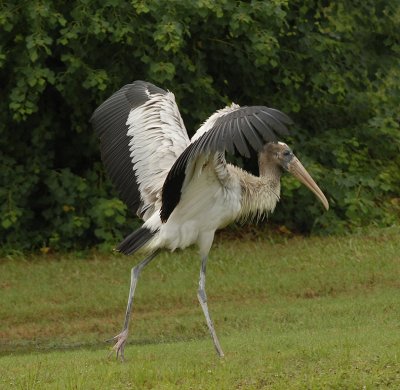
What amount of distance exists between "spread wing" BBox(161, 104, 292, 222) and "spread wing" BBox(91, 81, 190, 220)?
0.57 meters

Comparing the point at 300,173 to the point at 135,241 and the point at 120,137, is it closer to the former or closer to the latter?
the point at 120,137

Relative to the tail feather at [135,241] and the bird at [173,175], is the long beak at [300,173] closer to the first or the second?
the bird at [173,175]

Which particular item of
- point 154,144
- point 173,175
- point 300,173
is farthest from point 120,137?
point 300,173

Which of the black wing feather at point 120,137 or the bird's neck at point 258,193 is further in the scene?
the black wing feather at point 120,137

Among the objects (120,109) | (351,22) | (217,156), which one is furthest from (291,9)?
(217,156)

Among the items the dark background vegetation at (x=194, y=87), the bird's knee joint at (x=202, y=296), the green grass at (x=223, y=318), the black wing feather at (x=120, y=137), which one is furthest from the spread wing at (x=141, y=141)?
the dark background vegetation at (x=194, y=87)

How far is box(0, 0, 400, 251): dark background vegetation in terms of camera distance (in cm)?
1136

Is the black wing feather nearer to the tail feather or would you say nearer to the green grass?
the tail feather

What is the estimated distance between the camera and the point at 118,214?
11930 mm

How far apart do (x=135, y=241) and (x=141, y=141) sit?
0.82 m

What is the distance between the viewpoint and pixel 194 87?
474 inches

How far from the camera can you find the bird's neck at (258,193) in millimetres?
7977

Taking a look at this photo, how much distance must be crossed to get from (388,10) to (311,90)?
3.84 feet

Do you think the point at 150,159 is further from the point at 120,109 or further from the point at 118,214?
the point at 118,214
